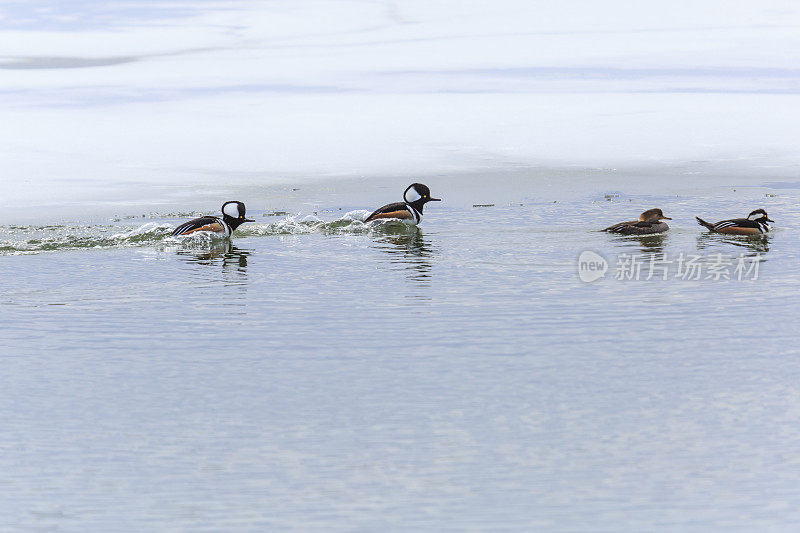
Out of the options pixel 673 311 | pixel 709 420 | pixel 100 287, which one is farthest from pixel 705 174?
pixel 709 420

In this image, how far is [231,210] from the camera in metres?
12.7

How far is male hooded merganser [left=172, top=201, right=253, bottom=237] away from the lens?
39.5 feet

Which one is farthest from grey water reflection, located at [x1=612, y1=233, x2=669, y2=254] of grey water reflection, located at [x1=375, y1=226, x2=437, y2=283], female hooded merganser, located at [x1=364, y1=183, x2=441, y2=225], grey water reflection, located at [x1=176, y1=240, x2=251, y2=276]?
grey water reflection, located at [x1=176, y1=240, x2=251, y2=276]

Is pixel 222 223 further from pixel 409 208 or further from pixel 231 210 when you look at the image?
pixel 409 208

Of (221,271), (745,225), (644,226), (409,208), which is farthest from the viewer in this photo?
(409,208)

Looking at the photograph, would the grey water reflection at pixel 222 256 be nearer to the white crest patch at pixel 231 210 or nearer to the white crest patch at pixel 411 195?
the white crest patch at pixel 231 210

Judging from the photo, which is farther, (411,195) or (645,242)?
(411,195)

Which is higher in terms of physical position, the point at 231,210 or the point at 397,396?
the point at 231,210

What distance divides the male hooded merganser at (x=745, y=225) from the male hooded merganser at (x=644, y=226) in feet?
1.57

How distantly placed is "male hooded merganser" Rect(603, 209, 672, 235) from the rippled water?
1.39m

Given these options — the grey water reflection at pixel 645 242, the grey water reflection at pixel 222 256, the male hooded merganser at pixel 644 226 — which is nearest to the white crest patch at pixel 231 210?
the grey water reflection at pixel 222 256

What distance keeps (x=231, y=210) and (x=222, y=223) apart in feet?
1.38

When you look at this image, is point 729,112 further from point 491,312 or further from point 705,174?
point 491,312

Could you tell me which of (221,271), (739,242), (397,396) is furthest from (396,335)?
(739,242)
